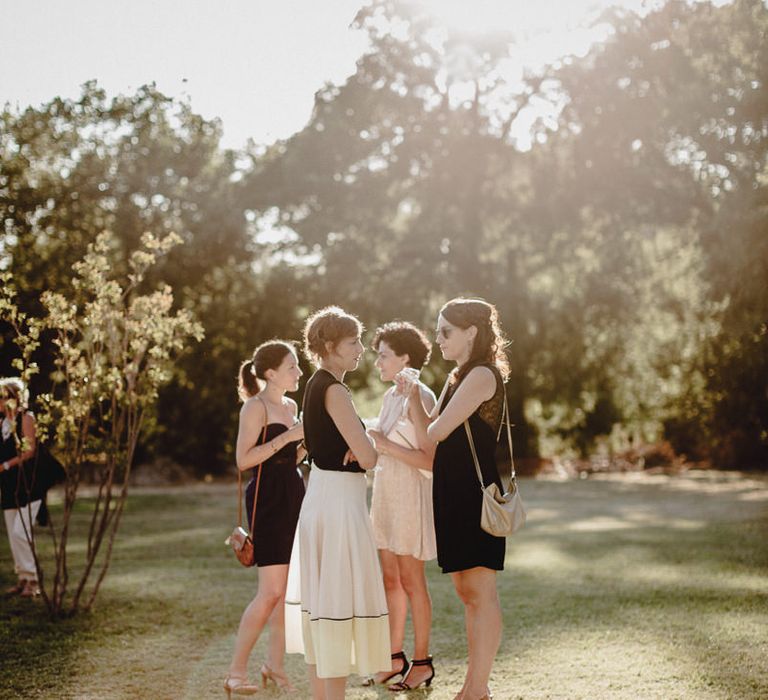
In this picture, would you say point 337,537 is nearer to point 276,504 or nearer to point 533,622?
point 276,504

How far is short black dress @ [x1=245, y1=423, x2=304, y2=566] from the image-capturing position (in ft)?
18.9

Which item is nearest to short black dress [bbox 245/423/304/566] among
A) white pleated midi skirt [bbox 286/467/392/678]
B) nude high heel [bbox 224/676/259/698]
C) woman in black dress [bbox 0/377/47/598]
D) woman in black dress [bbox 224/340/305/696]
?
woman in black dress [bbox 224/340/305/696]

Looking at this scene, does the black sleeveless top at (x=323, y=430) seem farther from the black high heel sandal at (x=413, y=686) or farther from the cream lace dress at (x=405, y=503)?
the black high heel sandal at (x=413, y=686)

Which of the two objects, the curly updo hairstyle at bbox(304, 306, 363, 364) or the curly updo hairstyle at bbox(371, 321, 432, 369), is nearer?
the curly updo hairstyle at bbox(304, 306, 363, 364)

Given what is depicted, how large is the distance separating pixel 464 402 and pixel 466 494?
0.47m

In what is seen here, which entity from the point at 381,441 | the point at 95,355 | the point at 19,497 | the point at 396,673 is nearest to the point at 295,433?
the point at 381,441

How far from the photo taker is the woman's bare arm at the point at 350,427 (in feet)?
15.4

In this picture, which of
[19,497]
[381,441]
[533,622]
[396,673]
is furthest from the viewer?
[19,497]

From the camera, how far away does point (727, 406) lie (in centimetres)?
2842

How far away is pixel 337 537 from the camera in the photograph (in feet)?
15.7

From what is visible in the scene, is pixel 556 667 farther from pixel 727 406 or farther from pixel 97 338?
pixel 727 406

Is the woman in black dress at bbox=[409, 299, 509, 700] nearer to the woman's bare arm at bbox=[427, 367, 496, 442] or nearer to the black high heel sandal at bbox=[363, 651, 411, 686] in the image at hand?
the woman's bare arm at bbox=[427, 367, 496, 442]

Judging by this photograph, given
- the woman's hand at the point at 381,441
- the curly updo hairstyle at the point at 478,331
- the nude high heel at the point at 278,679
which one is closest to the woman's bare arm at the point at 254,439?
the woman's hand at the point at 381,441

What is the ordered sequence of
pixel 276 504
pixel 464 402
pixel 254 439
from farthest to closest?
pixel 276 504 → pixel 254 439 → pixel 464 402
